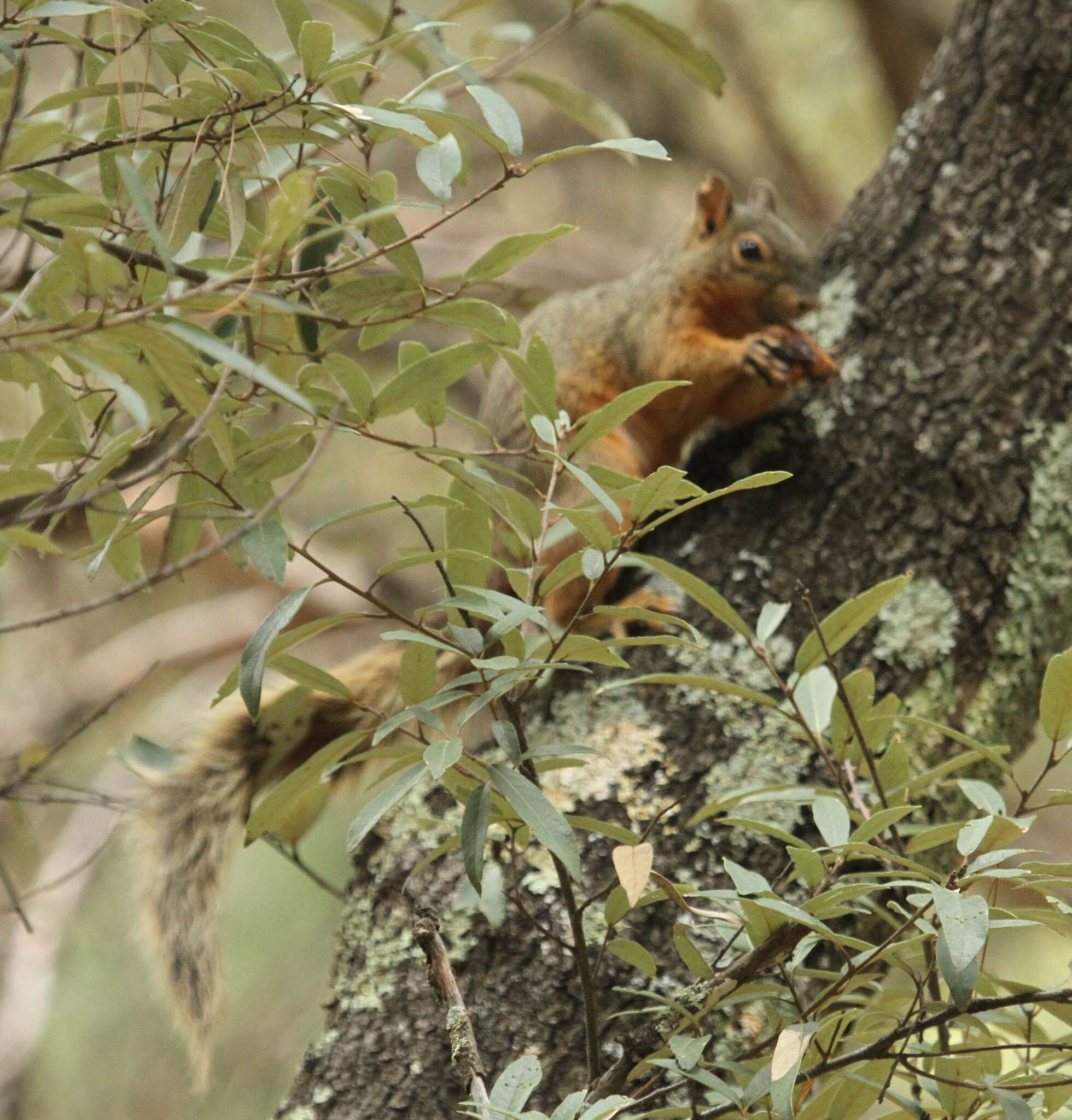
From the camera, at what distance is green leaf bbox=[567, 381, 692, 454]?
877 mm

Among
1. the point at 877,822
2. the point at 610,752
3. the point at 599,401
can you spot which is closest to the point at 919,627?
the point at 610,752

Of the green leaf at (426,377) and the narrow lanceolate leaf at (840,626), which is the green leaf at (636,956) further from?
the green leaf at (426,377)

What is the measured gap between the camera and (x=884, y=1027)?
0.92m

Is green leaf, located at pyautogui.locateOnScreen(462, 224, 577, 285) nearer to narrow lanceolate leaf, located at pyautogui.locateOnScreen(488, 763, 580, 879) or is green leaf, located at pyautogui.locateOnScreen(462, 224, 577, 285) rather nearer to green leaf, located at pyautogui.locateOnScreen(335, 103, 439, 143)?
green leaf, located at pyautogui.locateOnScreen(335, 103, 439, 143)

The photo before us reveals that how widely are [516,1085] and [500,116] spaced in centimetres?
69

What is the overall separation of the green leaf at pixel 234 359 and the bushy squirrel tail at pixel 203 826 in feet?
2.86

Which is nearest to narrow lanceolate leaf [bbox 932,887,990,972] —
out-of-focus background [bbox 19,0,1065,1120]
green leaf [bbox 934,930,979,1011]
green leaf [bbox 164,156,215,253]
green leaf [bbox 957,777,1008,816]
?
green leaf [bbox 934,930,979,1011]

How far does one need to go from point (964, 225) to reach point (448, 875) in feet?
3.68

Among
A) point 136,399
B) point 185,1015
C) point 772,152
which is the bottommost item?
point 185,1015

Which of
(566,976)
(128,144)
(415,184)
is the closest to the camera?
(128,144)

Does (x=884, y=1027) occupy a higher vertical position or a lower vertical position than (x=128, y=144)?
lower

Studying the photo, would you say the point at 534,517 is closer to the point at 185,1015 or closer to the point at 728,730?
the point at 728,730

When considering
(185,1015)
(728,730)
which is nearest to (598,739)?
(728,730)

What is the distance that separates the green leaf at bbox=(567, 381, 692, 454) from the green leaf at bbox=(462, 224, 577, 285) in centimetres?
13
